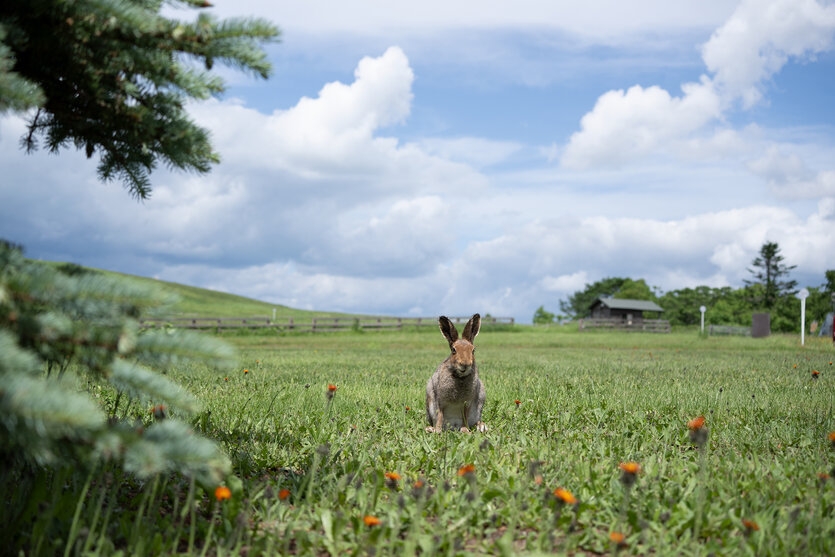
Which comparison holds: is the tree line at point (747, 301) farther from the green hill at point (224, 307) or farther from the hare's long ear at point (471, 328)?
the hare's long ear at point (471, 328)

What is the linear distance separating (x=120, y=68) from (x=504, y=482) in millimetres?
3489

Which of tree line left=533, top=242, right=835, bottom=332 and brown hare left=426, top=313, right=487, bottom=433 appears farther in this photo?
tree line left=533, top=242, right=835, bottom=332

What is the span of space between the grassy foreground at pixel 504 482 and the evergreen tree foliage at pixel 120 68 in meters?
2.02

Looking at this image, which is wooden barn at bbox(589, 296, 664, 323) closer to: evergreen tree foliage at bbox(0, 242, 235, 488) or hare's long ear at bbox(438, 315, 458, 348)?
hare's long ear at bbox(438, 315, 458, 348)

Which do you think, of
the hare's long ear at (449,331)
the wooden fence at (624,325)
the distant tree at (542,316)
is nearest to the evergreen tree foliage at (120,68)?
the hare's long ear at (449,331)

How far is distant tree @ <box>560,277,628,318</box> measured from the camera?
11275cm

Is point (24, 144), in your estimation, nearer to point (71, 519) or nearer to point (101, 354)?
point (101, 354)

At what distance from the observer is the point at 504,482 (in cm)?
396

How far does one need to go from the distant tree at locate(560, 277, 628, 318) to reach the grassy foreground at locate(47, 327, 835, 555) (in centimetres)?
10772

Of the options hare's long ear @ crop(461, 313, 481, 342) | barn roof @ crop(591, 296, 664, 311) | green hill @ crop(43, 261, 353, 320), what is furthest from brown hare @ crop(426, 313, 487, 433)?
barn roof @ crop(591, 296, 664, 311)

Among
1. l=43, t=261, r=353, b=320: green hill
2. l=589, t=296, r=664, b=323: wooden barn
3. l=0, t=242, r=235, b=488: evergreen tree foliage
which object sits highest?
l=589, t=296, r=664, b=323: wooden barn

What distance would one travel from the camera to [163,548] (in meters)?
3.00

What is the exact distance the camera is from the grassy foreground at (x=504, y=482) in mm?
3180

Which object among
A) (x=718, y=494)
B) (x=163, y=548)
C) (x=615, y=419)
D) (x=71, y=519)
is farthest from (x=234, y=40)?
(x=615, y=419)
